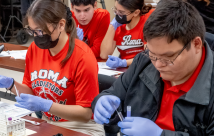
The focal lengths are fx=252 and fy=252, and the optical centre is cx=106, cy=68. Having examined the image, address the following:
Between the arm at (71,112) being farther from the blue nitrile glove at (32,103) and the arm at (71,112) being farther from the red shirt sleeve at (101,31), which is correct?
the red shirt sleeve at (101,31)

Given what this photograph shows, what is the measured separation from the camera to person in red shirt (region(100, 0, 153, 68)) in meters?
2.46

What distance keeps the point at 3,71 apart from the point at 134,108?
12.4 ft

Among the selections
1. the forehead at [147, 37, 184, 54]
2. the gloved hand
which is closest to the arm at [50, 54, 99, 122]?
the forehead at [147, 37, 184, 54]

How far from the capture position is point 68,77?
151 cm

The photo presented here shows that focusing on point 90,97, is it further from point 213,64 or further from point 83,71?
point 213,64

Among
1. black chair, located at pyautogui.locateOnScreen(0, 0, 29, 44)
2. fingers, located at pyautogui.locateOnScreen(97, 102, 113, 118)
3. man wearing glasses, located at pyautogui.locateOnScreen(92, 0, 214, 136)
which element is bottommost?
black chair, located at pyautogui.locateOnScreen(0, 0, 29, 44)

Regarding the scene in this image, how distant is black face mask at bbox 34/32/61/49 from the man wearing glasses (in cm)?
66

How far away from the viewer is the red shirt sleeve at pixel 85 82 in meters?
1.48

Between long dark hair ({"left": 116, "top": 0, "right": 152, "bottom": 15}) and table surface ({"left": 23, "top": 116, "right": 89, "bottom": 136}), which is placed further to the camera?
long dark hair ({"left": 116, "top": 0, "right": 152, "bottom": 15})

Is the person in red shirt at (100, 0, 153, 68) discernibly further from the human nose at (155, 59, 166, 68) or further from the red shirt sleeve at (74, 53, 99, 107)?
the human nose at (155, 59, 166, 68)

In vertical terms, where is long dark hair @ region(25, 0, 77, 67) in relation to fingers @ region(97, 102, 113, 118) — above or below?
above

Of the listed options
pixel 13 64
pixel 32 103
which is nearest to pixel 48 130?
pixel 32 103

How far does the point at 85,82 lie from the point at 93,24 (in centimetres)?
152

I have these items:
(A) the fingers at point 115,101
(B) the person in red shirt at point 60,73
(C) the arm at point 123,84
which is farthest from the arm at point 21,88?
(A) the fingers at point 115,101
